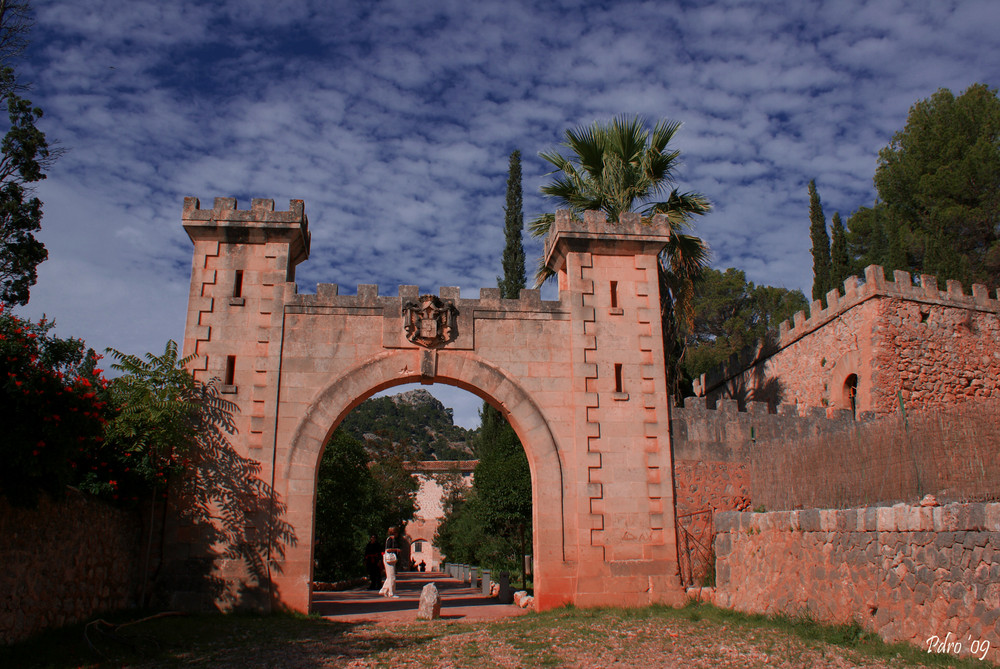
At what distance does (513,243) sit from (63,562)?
1998 centimetres

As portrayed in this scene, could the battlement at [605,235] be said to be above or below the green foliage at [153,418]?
above

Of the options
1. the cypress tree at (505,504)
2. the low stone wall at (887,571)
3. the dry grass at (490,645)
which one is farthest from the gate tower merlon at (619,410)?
the cypress tree at (505,504)

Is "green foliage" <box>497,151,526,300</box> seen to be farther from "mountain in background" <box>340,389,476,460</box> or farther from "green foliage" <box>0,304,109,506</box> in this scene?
"mountain in background" <box>340,389,476,460</box>

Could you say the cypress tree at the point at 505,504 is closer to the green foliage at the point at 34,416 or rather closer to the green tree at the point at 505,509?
the green tree at the point at 505,509

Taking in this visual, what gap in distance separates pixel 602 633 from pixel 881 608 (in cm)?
331

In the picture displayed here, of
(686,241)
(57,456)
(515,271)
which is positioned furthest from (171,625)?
(515,271)

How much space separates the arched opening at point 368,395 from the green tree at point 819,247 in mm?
21117

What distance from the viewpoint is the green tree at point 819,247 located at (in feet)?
97.3

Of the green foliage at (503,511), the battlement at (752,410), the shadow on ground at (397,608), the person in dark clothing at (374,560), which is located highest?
the battlement at (752,410)

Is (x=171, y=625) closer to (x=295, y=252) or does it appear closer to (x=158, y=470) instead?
(x=158, y=470)

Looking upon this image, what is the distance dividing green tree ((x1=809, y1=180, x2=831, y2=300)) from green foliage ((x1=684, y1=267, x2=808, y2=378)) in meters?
8.89

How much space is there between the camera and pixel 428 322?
1207 centimetres

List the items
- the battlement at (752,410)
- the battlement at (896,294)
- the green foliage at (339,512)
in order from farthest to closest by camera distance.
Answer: the green foliage at (339,512) < the battlement at (896,294) < the battlement at (752,410)

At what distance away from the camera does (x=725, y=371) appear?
2867 centimetres
